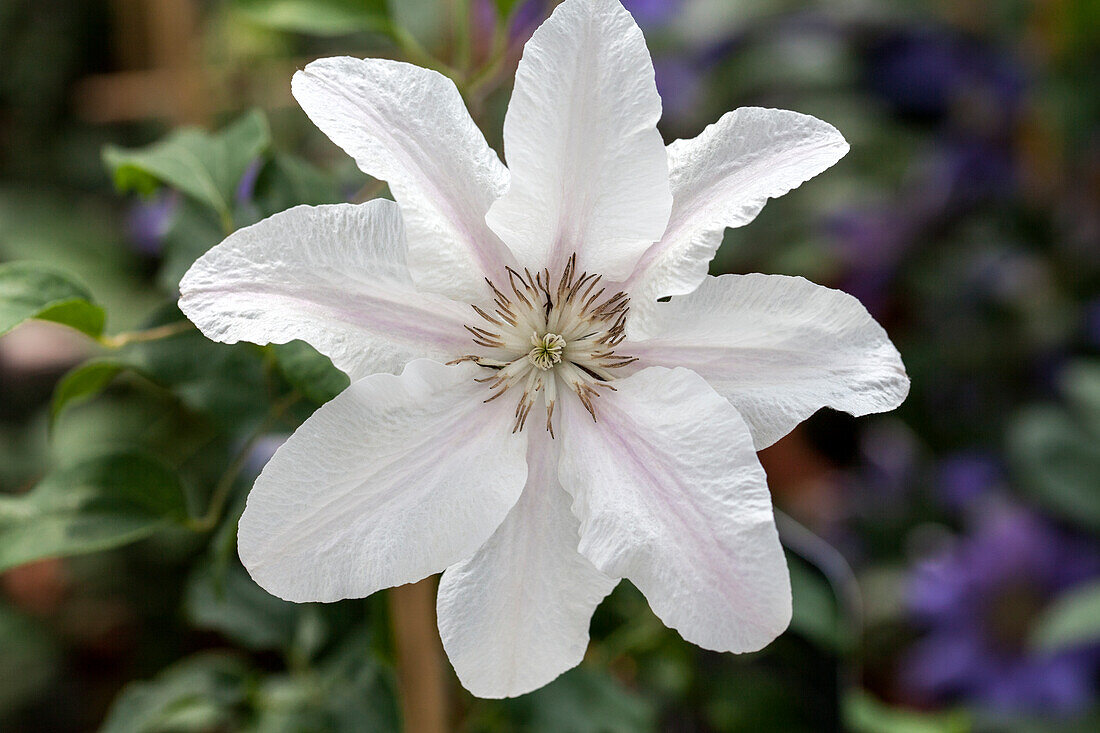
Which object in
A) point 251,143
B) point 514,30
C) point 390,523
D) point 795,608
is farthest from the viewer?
point 514,30

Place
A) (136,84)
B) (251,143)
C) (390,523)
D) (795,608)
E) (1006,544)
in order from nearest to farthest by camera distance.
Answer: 1. (390,523)
2. (251,143)
3. (795,608)
4. (1006,544)
5. (136,84)

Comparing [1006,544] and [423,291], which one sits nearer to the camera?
[423,291]

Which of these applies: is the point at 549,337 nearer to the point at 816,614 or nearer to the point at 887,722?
the point at 816,614

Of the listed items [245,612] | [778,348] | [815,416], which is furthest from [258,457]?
[815,416]

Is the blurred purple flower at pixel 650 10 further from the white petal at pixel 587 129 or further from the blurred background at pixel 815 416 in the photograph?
the white petal at pixel 587 129

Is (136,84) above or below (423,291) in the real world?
below

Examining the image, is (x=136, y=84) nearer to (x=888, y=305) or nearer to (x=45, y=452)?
(x=45, y=452)

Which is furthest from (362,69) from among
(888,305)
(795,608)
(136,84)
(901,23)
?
(136,84)

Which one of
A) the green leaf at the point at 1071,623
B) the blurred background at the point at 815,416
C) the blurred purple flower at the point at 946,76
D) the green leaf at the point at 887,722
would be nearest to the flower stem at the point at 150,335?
the blurred background at the point at 815,416
